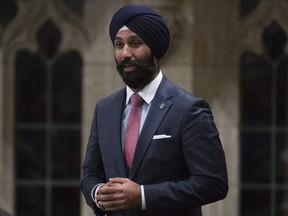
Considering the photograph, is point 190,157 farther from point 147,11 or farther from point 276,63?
point 276,63

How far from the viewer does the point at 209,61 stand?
23.4 ft

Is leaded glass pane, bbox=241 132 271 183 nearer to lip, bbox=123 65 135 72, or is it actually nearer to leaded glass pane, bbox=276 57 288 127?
leaded glass pane, bbox=276 57 288 127

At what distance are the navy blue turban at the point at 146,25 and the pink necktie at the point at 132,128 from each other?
180mm

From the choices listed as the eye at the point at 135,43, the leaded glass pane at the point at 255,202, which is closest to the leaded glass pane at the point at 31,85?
the leaded glass pane at the point at 255,202

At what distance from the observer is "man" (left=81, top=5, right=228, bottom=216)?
3.17 metres

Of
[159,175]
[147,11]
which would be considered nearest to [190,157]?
[159,175]

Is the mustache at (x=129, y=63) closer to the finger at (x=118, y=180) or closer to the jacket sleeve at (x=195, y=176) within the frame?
the jacket sleeve at (x=195, y=176)

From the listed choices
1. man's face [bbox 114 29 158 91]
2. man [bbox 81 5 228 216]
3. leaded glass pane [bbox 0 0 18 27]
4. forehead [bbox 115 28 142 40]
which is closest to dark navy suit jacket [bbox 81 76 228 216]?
man [bbox 81 5 228 216]

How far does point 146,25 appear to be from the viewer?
10.4 ft

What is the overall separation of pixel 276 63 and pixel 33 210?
6.79 ft

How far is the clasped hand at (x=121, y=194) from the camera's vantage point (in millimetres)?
3125

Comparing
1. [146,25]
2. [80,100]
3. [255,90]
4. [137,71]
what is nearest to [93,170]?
[137,71]

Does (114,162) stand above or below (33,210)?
above

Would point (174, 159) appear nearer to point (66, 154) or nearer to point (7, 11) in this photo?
point (66, 154)
